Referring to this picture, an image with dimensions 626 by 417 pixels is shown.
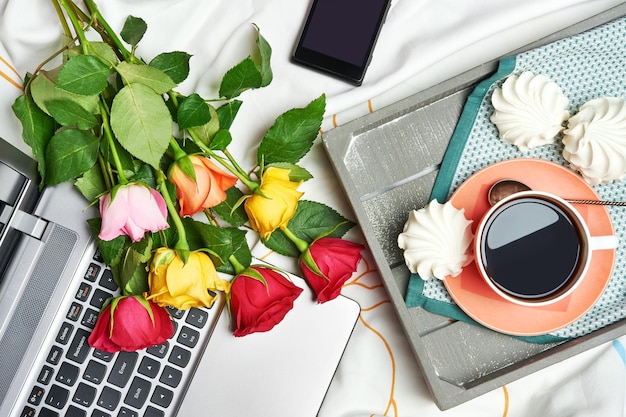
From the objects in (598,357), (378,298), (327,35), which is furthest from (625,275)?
(327,35)

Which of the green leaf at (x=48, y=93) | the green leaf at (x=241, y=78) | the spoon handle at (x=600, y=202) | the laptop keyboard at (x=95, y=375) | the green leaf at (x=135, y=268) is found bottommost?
the laptop keyboard at (x=95, y=375)

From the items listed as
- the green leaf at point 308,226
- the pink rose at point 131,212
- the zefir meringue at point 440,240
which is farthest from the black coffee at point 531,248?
the pink rose at point 131,212

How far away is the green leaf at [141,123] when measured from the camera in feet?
1.51

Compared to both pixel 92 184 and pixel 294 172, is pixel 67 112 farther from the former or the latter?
pixel 294 172

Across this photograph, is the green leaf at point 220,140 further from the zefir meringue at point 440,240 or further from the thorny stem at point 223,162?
the zefir meringue at point 440,240

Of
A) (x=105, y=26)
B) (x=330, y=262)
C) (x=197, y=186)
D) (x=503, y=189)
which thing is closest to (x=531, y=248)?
(x=503, y=189)

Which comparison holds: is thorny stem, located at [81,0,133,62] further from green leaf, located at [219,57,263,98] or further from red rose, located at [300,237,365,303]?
red rose, located at [300,237,365,303]

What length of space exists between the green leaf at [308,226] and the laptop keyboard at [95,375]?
13 cm

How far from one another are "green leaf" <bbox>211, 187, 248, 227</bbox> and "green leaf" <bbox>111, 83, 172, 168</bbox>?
10cm

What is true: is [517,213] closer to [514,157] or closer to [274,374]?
[514,157]

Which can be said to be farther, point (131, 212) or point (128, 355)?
point (128, 355)

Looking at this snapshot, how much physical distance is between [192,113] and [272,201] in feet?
0.29

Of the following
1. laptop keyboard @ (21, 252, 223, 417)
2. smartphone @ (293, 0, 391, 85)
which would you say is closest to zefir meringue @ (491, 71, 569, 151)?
smartphone @ (293, 0, 391, 85)

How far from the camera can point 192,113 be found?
1.65 ft
